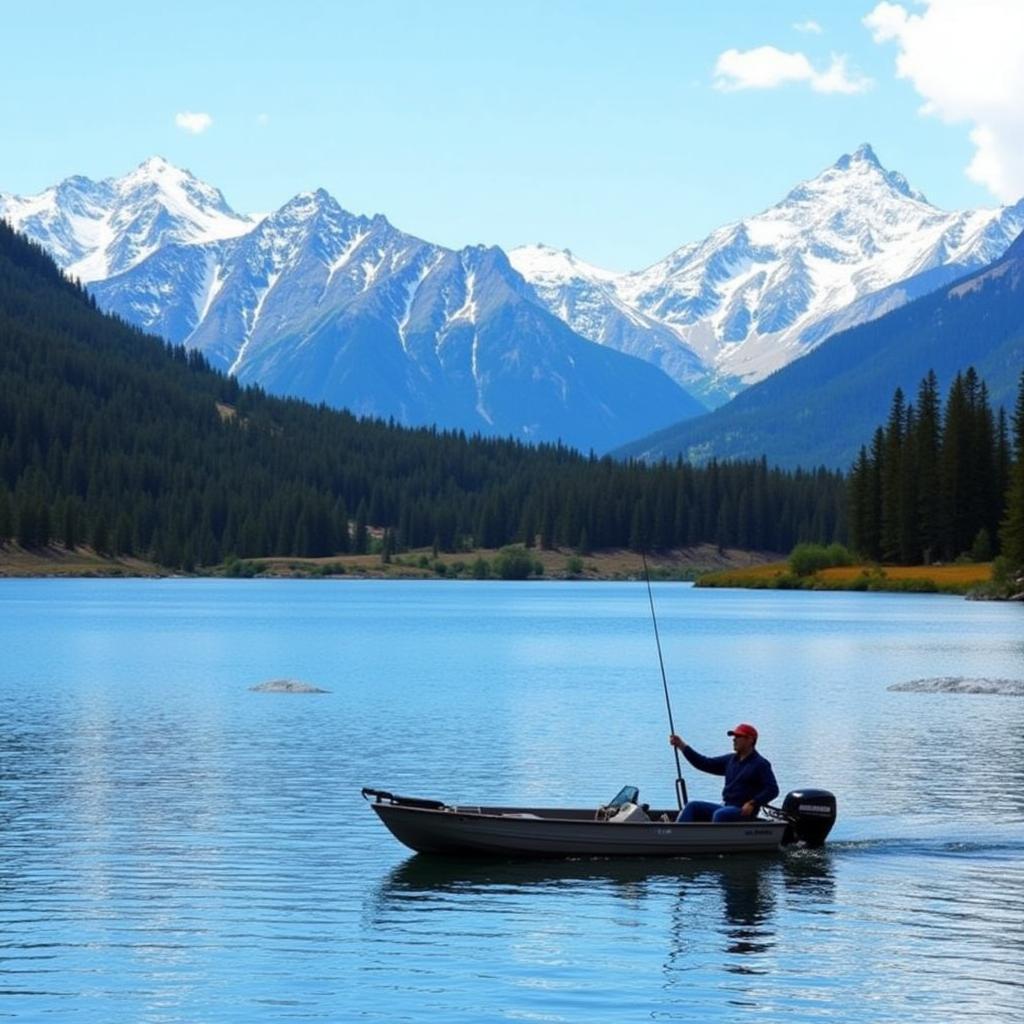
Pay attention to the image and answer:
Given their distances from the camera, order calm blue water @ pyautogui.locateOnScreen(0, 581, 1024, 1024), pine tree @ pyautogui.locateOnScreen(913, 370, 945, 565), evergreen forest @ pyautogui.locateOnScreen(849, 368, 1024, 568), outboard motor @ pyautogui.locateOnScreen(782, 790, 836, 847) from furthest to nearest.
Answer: pine tree @ pyautogui.locateOnScreen(913, 370, 945, 565) → evergreen forest @ pyautogui.locateOnScreen(849, 368, 1024, 568) → outboard motor @ pyautogui.locateOnScreen(782, 790, 836, 847) → calm blue water @ pyautogui.locateOnScreen(0, 581, 1024, 1024)

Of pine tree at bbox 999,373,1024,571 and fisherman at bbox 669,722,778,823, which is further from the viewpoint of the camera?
pine tree at bbox 999,373,1024,571

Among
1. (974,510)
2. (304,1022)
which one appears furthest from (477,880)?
(974,510)

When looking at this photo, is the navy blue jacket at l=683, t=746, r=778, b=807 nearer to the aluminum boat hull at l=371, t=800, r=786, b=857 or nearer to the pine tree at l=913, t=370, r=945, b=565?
the aluminum boat hull at l=371, t=800, r=786, b=857

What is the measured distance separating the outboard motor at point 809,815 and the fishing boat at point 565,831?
0.65 m

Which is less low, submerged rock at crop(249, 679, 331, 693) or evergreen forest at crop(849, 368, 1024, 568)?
evergreen forest at crop(849, 368, 1024, 568)

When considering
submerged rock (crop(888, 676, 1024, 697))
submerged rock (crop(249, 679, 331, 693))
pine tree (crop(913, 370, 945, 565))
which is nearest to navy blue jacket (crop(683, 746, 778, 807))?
submerged rock (crop(888, 676, 1024, 697))

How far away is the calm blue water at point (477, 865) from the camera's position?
30.1 m

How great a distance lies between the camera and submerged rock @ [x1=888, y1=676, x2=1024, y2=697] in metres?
79.6

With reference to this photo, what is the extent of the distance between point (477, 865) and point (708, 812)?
17.2 feet

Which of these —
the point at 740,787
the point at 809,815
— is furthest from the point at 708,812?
the point at 809,815

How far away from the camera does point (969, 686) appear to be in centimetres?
7950

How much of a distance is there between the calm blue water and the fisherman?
3.55 ft

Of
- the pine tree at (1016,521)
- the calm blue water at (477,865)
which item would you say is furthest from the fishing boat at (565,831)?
the pine tree at (1016,521)

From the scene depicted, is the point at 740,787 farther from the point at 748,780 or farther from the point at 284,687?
the point at 284,687
